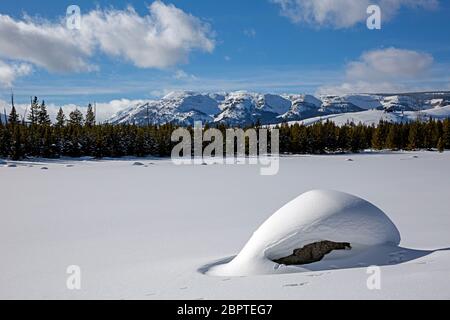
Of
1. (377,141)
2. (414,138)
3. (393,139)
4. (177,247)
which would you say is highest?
(414,138)

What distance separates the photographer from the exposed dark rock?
7875mm

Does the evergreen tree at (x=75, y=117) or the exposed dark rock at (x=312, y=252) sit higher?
the evergreen tree at (x=75, y=117)

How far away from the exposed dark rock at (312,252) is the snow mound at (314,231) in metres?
0.09

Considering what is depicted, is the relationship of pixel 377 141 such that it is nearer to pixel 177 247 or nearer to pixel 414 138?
pixel 414 138

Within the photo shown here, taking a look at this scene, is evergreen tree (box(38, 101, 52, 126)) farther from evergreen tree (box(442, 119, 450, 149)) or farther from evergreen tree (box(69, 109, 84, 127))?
evergreen tree (box(442, 119, 450, 149))

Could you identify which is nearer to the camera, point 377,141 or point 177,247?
point 177,247

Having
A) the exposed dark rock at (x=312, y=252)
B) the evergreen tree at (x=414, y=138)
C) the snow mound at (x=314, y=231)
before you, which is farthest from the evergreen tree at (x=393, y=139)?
the exposed dark rock at (x=312, y=252)

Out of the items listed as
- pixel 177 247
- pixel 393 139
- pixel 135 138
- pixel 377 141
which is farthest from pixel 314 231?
pixel 393 139

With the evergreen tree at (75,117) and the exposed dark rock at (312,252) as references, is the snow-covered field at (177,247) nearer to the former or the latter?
the exposed dark rock at (312,252)

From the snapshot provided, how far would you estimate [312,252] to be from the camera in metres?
7.91

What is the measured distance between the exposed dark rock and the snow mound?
93 mm

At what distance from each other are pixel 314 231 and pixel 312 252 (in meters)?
0.45

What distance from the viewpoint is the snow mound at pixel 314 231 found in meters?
7.82
